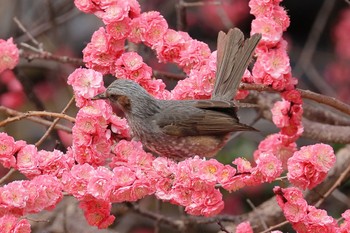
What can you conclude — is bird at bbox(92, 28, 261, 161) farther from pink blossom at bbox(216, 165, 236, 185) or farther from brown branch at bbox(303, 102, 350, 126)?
brown branch at bbox(303, 102, 350, 126)

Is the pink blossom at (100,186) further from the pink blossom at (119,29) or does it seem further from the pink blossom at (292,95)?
the pink blossom at (292,95)

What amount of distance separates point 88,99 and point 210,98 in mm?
583

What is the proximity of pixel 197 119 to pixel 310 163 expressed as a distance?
0.53 m

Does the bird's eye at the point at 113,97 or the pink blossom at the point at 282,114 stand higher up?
the bird's eye at the point at 113,97

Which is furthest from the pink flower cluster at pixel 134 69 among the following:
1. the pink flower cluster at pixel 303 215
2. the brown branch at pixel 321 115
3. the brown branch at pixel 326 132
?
the brown branch at pixel 321 115

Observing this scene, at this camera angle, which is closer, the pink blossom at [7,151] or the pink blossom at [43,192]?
the pink blossom at [43,192]

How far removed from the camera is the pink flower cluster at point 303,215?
2775 mm

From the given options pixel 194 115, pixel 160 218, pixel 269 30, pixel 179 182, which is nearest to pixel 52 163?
pixel 179 182

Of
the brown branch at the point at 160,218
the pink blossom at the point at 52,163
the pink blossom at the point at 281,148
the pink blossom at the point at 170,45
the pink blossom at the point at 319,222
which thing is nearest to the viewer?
the pink blossom at the point at 319,222

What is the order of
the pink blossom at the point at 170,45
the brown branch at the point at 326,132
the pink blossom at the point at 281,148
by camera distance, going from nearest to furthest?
the pink blossom at the point at 170,45, the pink blossom at the point at 281,148, the brown branch at the point at 326,132

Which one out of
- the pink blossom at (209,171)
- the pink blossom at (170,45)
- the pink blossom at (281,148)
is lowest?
the pink blossom at (281,148)

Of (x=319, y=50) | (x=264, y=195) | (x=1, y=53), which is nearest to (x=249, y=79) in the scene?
(x=1, y=53)

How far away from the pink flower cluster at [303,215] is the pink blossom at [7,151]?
3.19 ft

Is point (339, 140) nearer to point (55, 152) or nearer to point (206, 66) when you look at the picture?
point (206, 66)
